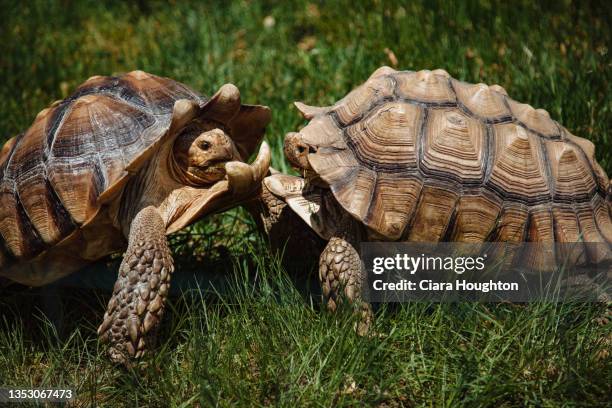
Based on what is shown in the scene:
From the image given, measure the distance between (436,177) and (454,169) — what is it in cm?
8

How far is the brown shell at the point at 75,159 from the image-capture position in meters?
2.92

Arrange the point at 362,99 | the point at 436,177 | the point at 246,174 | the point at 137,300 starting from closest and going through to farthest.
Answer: the point at 137,300 → the point at 436,177 → the point at 246,174 → the point at 362,99

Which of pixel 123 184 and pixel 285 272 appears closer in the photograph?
pixel 123 184

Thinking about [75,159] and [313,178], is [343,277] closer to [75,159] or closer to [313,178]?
[313,178]

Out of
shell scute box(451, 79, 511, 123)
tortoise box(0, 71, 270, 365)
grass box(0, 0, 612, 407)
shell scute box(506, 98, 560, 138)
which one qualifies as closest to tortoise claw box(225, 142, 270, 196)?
tortoise box(0, 71, 270, 365)

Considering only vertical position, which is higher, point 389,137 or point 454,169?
point 389,137

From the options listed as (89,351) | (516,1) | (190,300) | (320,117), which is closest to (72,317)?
(89,351)

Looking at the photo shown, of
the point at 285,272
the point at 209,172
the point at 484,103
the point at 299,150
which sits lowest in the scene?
the point at 285,272

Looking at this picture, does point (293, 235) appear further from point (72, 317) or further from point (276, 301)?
point (72, 317)

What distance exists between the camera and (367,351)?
2602 millimetres

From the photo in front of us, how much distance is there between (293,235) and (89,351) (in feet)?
3.37

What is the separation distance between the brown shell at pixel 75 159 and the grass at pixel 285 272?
17.6 inches

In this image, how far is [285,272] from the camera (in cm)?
305

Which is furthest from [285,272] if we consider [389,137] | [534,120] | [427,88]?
[534,120]
